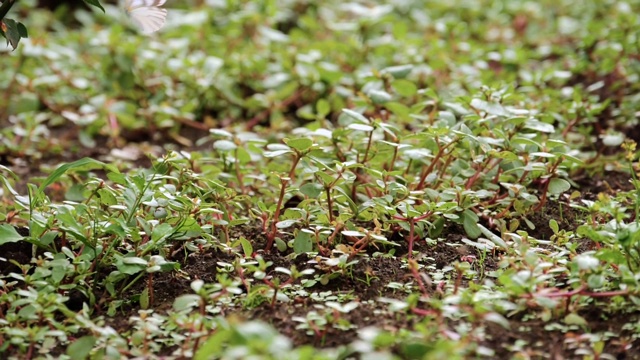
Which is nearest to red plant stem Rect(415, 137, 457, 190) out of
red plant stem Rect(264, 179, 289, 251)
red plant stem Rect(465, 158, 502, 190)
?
red plant stem Rect(465, 158, 502, 190)

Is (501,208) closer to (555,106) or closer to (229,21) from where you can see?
(555,106)

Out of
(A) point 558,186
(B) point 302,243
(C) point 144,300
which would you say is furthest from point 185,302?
(A) point 558,186

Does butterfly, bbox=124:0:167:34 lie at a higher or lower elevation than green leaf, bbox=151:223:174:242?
higher

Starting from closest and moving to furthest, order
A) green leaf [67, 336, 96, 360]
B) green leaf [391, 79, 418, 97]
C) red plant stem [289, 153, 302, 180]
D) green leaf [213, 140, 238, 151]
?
green leaf [67, 336, 96, 360] → red plant stem [289, 153, 302, 180] → green leaf [213, 140, 238, 151] → green leaf [391, 79, 418, 97]

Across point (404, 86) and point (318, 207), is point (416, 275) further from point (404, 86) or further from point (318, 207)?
point (404, 86)

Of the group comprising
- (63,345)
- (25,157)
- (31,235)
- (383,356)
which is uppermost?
(383,356)

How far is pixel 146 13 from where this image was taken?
7.31 feet

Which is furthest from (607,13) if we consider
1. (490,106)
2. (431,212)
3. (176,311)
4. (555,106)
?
(176,311)

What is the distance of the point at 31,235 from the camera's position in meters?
2.10

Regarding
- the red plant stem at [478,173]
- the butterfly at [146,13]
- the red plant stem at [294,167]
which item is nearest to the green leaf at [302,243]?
the red plant stem at [294,167]

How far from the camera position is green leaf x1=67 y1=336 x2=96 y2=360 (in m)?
1.74

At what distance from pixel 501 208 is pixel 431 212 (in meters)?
0.38

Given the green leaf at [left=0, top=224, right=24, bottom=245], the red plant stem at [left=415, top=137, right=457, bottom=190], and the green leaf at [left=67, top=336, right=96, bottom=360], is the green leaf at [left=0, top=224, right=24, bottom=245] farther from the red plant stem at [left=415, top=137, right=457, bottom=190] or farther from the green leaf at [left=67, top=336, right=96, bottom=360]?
the red plant stem at [left=415, top=137, right=457, bottom=190]

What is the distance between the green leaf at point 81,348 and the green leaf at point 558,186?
141 cm
